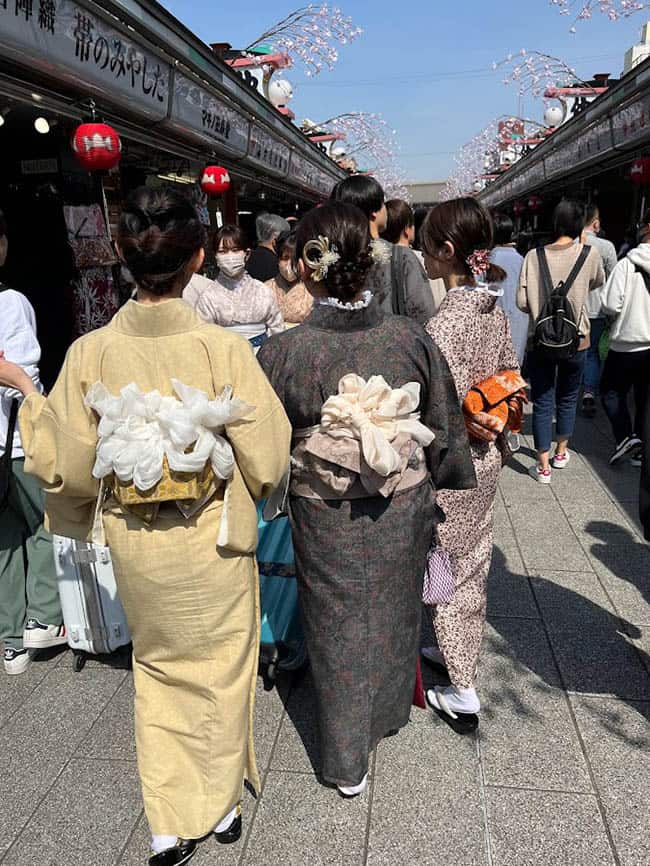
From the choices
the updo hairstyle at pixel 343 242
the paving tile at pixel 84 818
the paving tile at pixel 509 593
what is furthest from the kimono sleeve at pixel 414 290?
the paving tile at pixel 84 818

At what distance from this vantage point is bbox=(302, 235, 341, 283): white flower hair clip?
1765 mm

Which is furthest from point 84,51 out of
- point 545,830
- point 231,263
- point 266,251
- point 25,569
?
point 545,830

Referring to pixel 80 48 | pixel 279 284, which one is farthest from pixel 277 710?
pixel 80 48

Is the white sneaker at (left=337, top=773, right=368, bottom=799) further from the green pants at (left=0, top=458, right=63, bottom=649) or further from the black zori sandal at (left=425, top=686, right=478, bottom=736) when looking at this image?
Result: the green pants at (left=0, top=458, right=63, bottom=649)

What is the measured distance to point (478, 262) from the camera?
2174 millimetres

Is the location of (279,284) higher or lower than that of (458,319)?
higher

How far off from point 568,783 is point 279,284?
3810mm

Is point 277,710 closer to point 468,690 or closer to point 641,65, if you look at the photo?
point 468,690

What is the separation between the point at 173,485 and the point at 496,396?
3.73ft

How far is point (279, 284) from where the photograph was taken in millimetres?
Answer: 4871

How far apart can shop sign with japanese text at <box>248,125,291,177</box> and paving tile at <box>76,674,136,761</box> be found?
6999 millimetres

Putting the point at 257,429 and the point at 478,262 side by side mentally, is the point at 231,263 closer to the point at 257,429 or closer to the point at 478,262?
the point at 478,262

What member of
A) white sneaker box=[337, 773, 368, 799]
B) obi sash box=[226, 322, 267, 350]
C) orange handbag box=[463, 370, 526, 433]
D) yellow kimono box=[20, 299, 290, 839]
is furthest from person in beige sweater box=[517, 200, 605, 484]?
yellow kimono box=[20, 299, 290, 839]

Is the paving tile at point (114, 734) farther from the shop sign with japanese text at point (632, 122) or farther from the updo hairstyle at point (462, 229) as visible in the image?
the shop sign with japanese text at point (632, 122)
